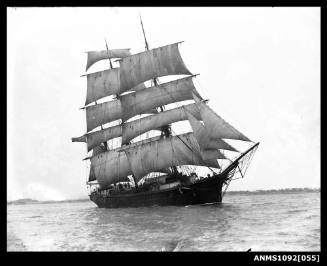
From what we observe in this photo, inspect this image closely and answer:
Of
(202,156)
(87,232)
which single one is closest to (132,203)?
(202,156)

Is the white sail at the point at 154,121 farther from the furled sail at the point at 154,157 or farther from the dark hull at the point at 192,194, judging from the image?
the dark hull at the point at 192,194

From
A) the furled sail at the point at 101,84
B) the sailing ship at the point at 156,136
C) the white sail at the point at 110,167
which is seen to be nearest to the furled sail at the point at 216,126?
the sailing ship at the point at 156,136

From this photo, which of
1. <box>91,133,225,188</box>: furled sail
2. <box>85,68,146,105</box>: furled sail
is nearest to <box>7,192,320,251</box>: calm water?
<box>91,133,225,188</box>: furled sail

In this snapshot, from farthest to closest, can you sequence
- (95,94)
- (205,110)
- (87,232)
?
(95,94), (205,110), (87,232)

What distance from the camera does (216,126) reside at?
3478 centimetres

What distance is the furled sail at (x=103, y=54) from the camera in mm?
46156

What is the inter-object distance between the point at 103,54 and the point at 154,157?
12539 millimetres

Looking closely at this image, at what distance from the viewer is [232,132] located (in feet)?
110

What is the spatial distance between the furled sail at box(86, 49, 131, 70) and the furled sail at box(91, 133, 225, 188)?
931 cm

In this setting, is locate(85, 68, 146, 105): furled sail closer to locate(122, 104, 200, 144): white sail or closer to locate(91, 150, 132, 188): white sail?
locate(122, 104, 200, 144): white sail

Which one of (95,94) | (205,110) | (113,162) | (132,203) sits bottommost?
(132,203)

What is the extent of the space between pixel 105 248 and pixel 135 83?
2543cm

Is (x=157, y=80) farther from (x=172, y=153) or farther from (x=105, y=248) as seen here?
(x=105, y=248)

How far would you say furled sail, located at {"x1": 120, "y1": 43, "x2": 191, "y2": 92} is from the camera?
40188mm
